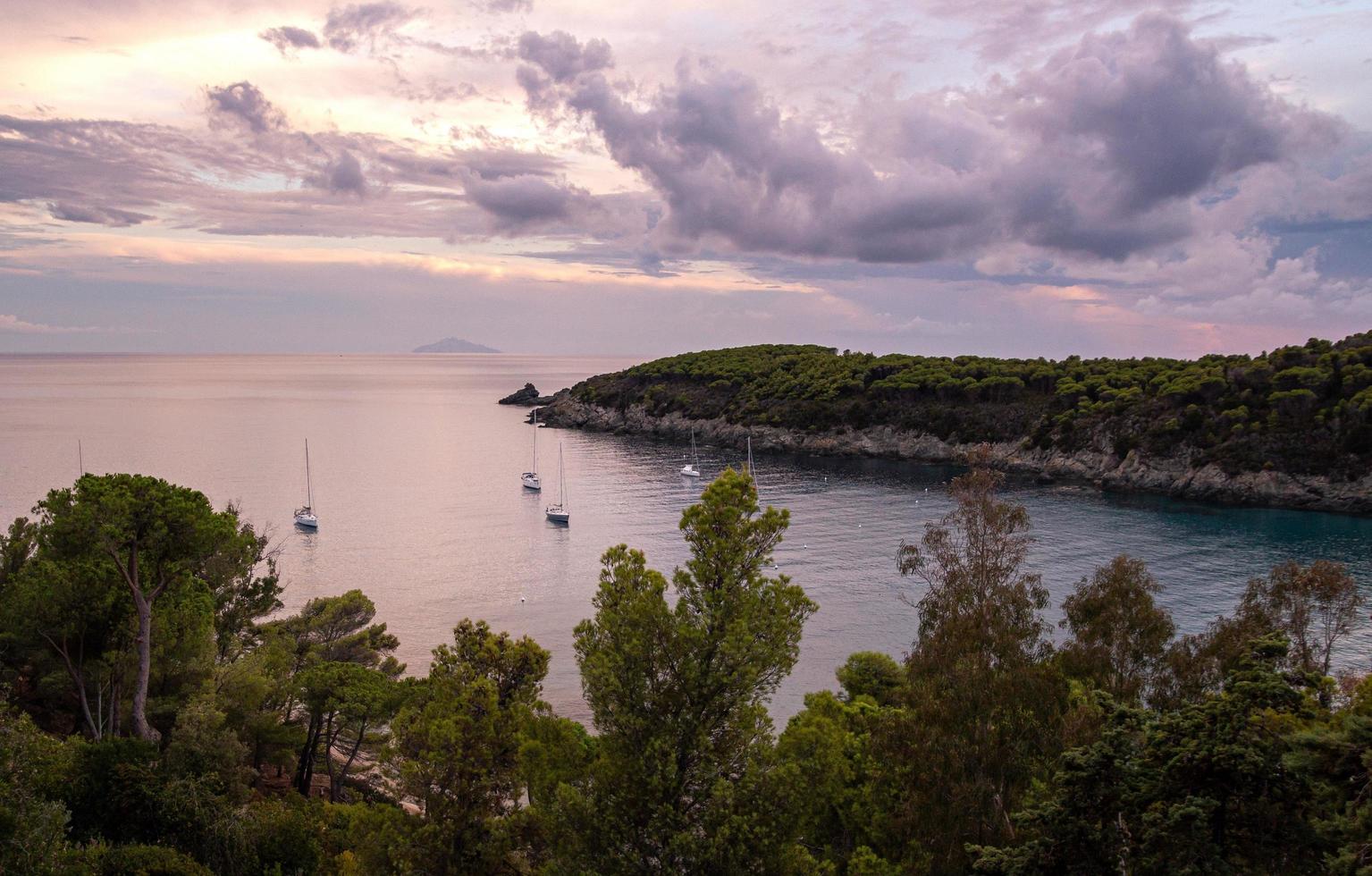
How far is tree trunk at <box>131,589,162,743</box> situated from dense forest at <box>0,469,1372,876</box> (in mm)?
75

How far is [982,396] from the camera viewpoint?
128750mm

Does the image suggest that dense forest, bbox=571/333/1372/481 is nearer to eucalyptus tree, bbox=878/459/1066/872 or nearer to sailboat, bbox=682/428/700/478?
sailboat, bbox=682/428/700/478

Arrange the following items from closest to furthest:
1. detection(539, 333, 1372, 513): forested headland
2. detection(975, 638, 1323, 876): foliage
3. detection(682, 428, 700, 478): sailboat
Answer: detection(975, 638, 1323, 876): foliage, detection(539, 333, 1372, 513): forested headland, detection(682, 428, 700, 478): sailboat

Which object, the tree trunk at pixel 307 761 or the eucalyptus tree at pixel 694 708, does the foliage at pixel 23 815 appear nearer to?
the eucalyptus tree at pixel 694 708

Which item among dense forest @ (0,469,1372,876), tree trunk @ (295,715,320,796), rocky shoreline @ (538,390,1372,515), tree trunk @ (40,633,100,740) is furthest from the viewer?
rocky shoreline @ (538,390,1372,515)

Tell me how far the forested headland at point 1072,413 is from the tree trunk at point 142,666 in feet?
314

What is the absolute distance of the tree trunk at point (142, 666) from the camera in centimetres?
2328

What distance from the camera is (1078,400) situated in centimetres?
11581

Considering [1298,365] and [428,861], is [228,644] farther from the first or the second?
[1298,365]

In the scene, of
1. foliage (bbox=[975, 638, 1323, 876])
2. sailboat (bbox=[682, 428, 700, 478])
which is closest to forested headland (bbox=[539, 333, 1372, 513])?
sailboat (bbox=[682, 428, 700, 478])

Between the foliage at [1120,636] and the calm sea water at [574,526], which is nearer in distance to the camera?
the foliage at [1120,636]

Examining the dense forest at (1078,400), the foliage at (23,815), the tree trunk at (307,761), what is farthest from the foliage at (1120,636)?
the dense forest at (1078,400)

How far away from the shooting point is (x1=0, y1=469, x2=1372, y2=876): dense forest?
12.6 m

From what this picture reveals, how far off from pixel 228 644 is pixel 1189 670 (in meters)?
33.3
